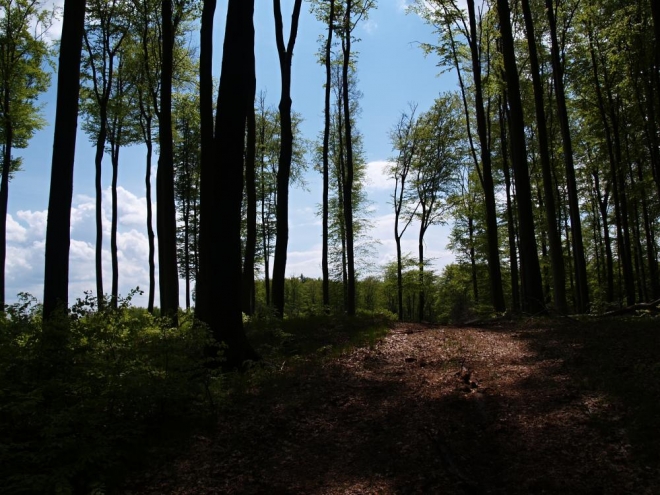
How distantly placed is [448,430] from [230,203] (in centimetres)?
474

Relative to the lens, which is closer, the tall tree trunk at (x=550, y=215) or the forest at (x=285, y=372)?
the forest at (x=285, y=372)

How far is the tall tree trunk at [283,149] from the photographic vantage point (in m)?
15.2

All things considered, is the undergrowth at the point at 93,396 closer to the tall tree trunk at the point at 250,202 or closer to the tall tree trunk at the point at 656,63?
the tall tree trunk at the point at 250,202

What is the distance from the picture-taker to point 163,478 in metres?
4.10

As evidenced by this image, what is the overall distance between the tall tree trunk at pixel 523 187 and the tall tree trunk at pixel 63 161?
10.7 metres

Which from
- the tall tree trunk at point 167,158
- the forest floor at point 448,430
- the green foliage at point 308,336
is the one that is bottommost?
the forest floor at point 448,430

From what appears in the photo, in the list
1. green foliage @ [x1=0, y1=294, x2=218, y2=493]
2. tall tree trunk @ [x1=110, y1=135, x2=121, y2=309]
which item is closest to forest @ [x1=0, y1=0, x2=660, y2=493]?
green foliage @ [x1=0, y1=294, x2=218, y2=493]

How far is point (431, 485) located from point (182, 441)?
8.81 ft

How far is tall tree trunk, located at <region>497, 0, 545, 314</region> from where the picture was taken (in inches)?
471

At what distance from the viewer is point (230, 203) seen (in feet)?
23.8

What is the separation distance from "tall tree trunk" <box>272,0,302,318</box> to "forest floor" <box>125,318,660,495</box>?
822cm

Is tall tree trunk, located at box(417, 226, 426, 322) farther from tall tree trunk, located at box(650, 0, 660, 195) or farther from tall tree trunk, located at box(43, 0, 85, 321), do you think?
tall tree trunk, located at box(43, 0, 85, 321)

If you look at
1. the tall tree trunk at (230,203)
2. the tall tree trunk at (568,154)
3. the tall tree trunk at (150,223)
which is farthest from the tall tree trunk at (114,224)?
the tall tree trunk at (568,154)

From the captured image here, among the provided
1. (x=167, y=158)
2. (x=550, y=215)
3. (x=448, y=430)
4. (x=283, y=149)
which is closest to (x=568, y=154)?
(x=550, y=215)
